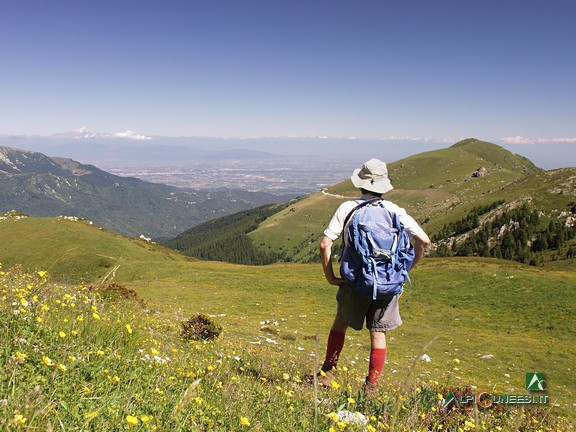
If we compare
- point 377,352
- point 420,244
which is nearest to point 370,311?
point 377,352

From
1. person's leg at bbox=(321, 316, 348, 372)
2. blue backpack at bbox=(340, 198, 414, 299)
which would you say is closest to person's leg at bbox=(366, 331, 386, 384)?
person's leg at bbox=(321, 316, 348, 372)

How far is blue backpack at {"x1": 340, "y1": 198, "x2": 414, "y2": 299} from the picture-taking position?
19.9 feet

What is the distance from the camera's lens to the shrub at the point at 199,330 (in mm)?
11070

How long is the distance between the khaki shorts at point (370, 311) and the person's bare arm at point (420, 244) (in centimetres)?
89

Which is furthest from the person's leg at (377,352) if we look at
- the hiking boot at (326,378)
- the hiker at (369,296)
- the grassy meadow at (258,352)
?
the hiking boot at (326,378)

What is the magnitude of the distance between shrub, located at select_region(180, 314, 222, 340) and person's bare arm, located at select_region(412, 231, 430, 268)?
22.6 feet

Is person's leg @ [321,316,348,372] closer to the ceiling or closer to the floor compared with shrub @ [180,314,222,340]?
closer to the ceiling

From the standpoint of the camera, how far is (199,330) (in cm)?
1142

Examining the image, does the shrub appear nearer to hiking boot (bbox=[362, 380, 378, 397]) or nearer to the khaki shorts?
the khaki shorts

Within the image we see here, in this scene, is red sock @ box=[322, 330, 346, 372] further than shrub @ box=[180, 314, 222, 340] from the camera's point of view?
No

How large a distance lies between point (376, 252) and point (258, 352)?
4.83 metres

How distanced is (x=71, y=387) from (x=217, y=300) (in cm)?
2182

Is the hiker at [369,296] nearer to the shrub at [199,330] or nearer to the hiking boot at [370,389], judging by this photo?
the hiking boot at [370,389]

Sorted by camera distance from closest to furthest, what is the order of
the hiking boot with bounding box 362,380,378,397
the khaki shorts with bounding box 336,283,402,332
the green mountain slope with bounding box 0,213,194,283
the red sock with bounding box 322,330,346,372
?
the hiking boot with bounding box 362,380,378,397, the khaki shorts with bounding box 336,283,402,332, the red sock with bounding box 322,330,346,372, the green mountain slope with bounding box 0,213,194,283
